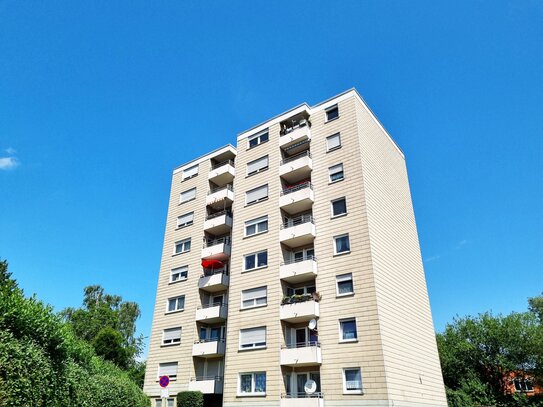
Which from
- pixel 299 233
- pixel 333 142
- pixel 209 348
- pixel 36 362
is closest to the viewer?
pixel 36 362

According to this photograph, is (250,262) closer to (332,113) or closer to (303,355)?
(303,355)

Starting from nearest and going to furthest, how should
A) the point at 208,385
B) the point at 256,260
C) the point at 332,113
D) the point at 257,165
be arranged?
the point at 208,385, the point at 256,260, the point at 332,113, the point at 257,165

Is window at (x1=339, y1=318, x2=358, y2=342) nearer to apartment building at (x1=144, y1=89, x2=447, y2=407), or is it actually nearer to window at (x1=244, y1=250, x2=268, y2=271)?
apartment building at (x1=144, y1=89, x2=447, y2=407)

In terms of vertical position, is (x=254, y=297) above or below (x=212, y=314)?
above

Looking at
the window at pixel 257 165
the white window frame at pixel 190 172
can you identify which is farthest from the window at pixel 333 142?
the white window frame at pixel 190 172

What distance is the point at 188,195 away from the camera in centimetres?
3991

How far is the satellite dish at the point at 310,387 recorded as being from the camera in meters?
23.9

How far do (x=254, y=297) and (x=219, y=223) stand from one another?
8.43m

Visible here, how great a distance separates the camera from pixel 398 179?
1384 inches

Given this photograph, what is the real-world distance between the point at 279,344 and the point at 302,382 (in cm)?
272

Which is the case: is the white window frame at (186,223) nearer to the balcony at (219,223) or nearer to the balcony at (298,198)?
the balcony at (219,223)

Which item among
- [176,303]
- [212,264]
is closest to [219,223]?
[212,264]

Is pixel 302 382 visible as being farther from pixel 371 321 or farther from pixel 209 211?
pixel 209 211

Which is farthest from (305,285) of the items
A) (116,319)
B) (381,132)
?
(116,319)
